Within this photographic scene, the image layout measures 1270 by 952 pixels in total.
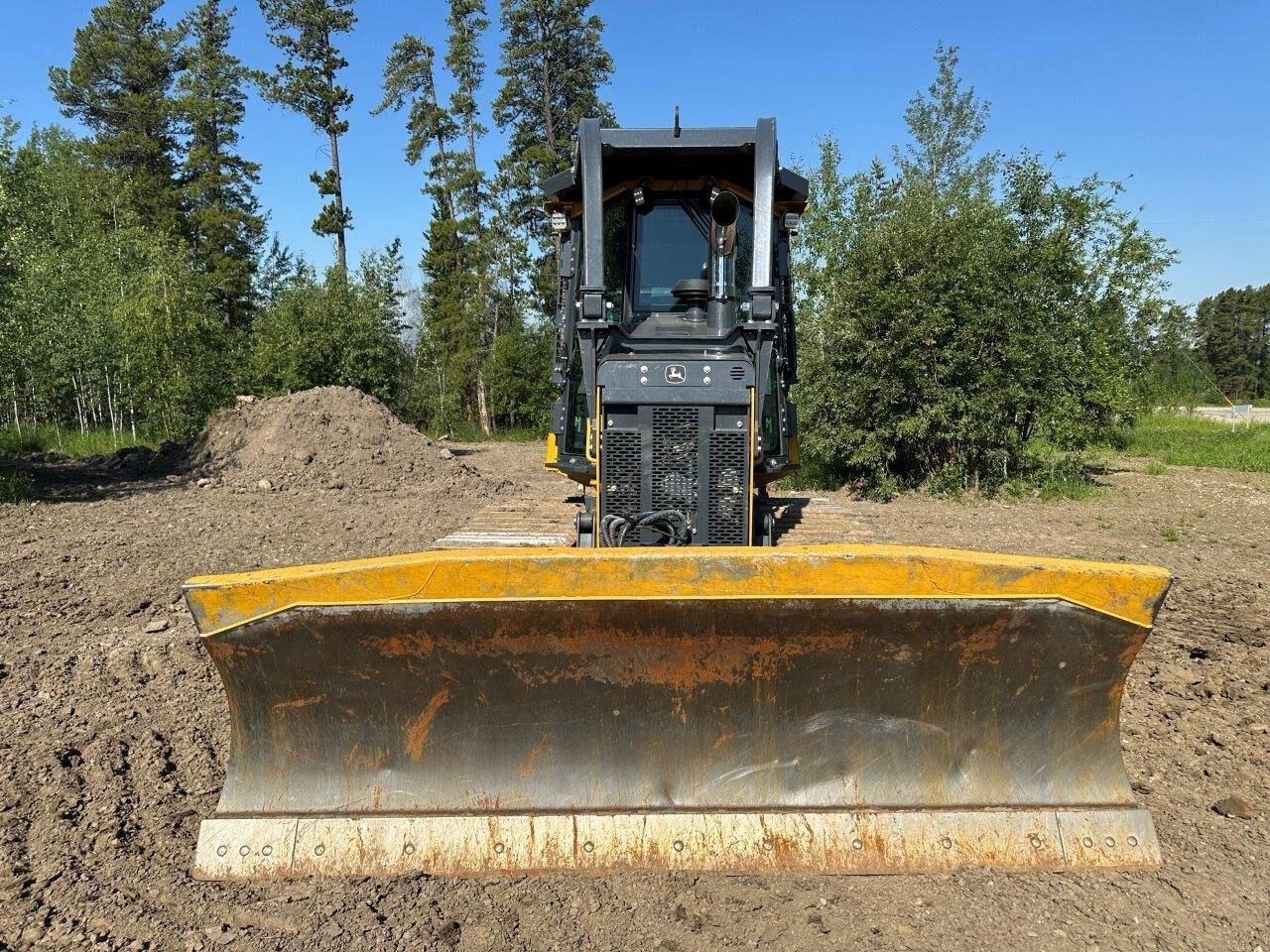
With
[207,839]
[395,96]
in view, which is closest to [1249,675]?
[207,839]

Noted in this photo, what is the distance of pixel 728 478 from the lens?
4473 millimetres

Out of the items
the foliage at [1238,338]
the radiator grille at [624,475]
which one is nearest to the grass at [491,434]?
the radiator grille at [624,475]

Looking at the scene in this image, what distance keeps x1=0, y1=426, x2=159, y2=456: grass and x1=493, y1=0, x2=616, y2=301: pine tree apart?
14.1 m

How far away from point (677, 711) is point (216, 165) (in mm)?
33993

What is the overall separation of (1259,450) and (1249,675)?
15.8 meters

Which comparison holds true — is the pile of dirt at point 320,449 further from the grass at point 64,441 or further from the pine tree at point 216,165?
the pine tree at point 216,165

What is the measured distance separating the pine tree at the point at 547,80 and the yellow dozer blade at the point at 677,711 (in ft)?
88.2

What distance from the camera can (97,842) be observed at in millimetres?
3338

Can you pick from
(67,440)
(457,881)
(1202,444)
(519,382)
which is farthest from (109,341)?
(1202,444)

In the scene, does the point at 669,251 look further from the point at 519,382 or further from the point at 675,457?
the point at 519,382

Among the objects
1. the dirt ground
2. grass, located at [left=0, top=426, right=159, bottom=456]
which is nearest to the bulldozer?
the dirt ground

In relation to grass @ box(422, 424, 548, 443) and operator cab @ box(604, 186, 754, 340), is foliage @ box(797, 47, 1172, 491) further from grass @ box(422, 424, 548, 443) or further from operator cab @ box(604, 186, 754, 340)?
grass @ box(422, 424, 548, 443)

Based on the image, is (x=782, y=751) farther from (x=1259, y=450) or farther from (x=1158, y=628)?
(x=1259, y=450)

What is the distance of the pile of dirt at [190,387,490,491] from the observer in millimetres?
13523
